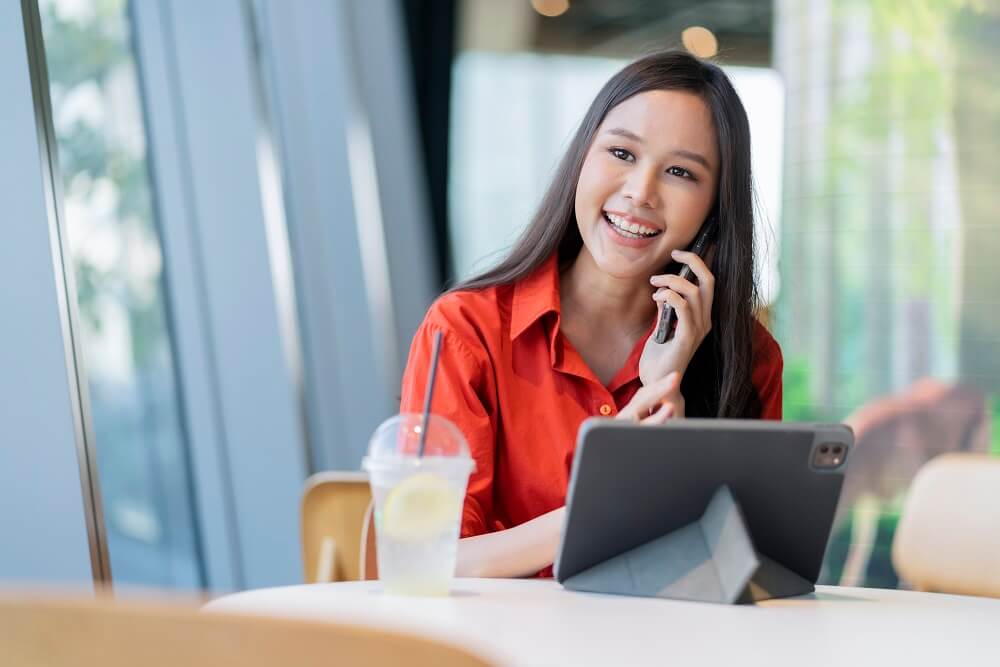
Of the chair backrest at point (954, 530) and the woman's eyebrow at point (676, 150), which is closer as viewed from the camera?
the woman's eyebrow at point (676, 150)

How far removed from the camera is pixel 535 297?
1939mm

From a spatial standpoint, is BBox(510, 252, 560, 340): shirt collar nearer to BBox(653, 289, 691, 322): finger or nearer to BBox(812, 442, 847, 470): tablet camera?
BBox(653, 289, 691, 322): finger

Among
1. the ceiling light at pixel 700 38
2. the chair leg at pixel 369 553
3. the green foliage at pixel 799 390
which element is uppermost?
the ceiling light at pixel 700 38

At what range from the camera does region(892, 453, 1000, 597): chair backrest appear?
2086 mm

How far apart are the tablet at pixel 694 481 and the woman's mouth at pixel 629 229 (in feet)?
2.43

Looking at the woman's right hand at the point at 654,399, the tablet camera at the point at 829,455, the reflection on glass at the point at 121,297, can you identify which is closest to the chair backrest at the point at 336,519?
the woman's right hand at the point at 654,399

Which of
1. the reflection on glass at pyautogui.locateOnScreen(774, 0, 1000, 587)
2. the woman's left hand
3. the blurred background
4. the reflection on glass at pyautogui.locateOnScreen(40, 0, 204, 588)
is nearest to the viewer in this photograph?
the woman's left hand

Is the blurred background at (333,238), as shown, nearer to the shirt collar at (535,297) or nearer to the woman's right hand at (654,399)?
the shirt collar at (535,297)

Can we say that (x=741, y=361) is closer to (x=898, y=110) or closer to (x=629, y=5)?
(x=898, y=110)

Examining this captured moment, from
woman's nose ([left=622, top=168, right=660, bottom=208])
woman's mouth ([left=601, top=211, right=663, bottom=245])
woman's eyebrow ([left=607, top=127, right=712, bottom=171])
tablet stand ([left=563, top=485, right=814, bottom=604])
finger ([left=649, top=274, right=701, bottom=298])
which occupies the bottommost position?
tablet stand ([left=563, top=485, right=814, bottom=604])

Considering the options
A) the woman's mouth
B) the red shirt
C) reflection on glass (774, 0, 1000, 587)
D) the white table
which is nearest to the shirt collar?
the red shirt

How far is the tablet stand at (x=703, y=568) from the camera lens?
1171 mm

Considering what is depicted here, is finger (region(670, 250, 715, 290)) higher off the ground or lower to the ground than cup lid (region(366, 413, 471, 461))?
higher

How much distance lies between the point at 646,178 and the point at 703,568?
2.74 ft
